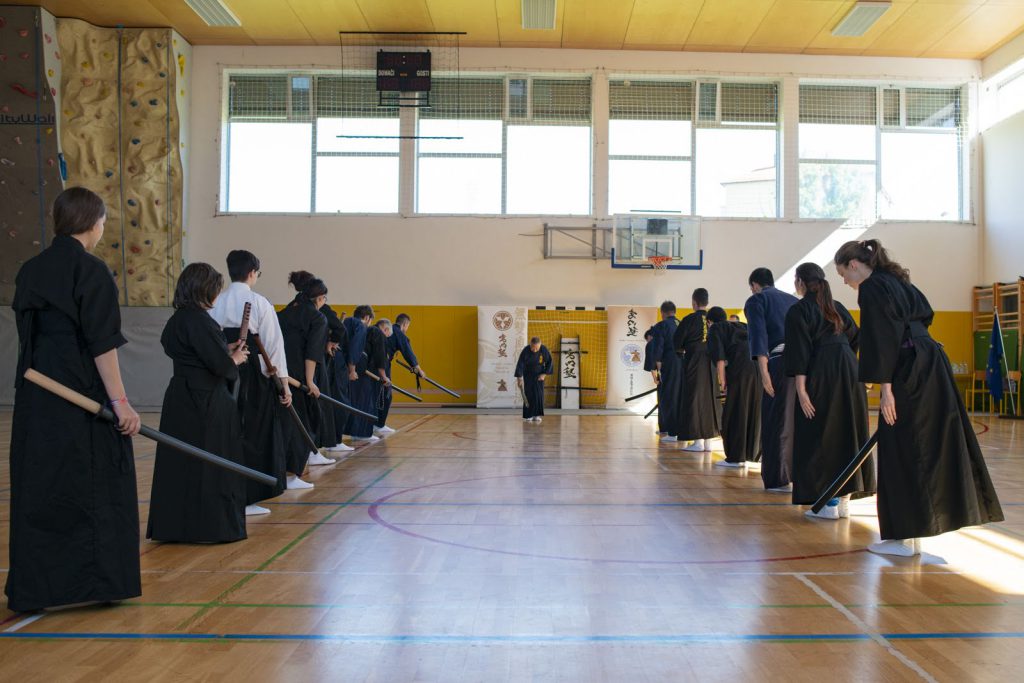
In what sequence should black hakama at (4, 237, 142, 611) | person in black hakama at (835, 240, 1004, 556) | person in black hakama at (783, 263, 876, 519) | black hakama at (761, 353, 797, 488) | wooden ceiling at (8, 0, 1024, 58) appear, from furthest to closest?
1. wooden ceiling at (8, 0, 1024, 58)
2. black hakama at (761, 353, 797, 488)
3. person in black hakama at (783, 263, 876, 519)
4. person in black hakama at (835, 240, 1004, 556)
5. black hakama at (4, 237, 142, 611)

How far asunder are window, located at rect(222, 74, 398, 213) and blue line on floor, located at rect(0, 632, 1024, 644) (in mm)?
14224

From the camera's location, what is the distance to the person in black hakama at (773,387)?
602 centimetres

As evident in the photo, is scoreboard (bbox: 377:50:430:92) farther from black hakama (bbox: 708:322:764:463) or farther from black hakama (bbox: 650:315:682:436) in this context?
black hakama (bbox: 708:322:764:463)

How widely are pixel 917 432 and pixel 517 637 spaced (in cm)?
224

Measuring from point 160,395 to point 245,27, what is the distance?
699 cm

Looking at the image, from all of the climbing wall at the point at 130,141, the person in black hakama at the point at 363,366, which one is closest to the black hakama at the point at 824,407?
the person in black hakama at the point at 363,366

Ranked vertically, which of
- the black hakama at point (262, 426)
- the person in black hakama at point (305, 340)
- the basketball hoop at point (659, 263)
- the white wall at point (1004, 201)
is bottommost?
the black hakama at point (262, 426)

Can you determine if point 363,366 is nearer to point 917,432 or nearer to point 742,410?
point 742,410

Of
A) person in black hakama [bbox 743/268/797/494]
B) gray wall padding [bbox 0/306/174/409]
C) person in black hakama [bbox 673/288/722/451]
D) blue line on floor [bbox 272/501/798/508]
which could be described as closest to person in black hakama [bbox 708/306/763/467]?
person in black hakama [bbox 673/288/722/451]

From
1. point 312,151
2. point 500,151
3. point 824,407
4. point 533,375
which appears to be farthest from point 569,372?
point 824,407

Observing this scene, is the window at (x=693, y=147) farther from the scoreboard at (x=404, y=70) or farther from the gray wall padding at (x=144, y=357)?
the gray wall padding at (x=144, y=357)

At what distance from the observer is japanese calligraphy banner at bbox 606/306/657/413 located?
1630 cm

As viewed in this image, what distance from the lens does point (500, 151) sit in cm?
1669

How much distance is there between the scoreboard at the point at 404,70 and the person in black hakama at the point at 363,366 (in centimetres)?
749
